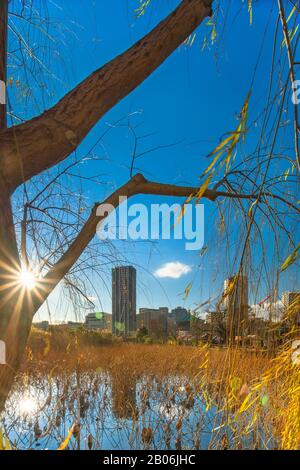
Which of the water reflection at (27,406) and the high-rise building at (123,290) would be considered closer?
the high-rise building at (123,290)

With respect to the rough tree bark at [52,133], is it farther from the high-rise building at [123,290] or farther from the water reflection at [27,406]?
the water reflection at [27,406]

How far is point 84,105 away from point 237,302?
55cm

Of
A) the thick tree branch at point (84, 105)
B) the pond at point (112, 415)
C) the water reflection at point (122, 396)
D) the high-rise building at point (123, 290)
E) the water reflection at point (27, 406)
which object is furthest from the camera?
the water reflection at point (122, 396)

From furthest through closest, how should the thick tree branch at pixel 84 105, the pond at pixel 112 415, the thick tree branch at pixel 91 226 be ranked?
the pond at pixel 112 415 < the thick tree branch at pixel 91 226 < the thick tree branch at pixel 84 105

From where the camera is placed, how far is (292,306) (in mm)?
1136

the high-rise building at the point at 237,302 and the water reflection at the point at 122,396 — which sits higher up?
the high-rise building at the point at 237,302

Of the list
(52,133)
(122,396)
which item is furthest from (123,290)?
(122,396)

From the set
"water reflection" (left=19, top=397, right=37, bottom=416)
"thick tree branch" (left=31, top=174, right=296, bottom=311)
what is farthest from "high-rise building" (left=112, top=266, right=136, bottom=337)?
"water reflection" (left=19, top=397, right=37, bottom=416)

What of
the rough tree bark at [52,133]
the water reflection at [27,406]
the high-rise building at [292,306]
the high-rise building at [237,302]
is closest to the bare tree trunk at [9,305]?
the rough tree bark at [52,133]

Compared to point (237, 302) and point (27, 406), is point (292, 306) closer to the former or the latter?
point (237, 302)

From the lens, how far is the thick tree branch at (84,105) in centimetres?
88

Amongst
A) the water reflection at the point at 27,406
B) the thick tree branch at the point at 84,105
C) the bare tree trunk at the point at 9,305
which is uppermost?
the thick tree branch at the point at 84,105
